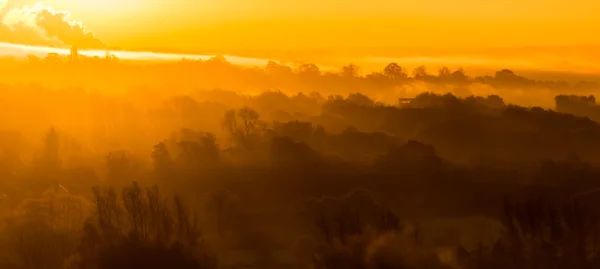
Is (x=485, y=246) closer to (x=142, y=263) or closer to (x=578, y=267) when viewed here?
(x=578, y=267)

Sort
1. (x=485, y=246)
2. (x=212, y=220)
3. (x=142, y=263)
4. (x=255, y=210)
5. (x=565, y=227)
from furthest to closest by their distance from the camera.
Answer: (x=255, y=210) < (x=212, y=220) < (x=565, y=227) < (x=485, y=246) < (x=142, y=263)

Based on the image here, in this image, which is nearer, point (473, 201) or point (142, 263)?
point (142, 263)

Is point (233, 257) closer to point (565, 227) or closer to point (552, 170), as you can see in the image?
point (565, 227)

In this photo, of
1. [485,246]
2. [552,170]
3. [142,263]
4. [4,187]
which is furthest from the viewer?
[552,170]

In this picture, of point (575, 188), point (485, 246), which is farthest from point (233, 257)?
point (575, 188)

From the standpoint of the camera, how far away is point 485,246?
366ft

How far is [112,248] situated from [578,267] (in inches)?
1892

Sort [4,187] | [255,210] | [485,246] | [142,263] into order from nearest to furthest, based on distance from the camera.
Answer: [142,263]
[485,246]
[255,210]
[4,187]

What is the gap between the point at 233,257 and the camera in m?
112

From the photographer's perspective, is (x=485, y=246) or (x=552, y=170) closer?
(x=485, y=246)

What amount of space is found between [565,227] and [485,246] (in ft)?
53.1

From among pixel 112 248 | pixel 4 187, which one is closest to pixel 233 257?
pixel 112 248

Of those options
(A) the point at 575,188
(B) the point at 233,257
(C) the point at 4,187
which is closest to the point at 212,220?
(B) the point at 233,257

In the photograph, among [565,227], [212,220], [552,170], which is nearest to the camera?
[565,227]
